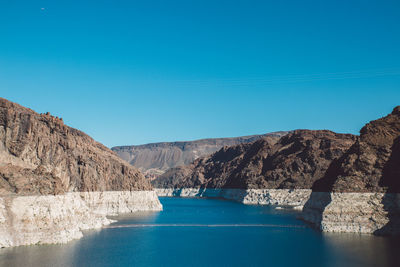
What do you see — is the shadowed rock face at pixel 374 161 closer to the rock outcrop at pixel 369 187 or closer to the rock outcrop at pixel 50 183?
the rock outcrop at pixel 369 187

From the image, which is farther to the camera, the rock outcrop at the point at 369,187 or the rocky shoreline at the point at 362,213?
the rock outcrop at the point at 369,187

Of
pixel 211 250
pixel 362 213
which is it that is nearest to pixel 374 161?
pixel 362 213

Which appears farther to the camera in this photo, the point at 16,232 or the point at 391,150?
the point at 391,150

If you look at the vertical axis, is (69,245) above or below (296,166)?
below

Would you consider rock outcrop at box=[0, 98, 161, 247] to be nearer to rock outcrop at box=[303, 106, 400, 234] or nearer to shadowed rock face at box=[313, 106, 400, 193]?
rock outcrop at box=[303, 106, 400, 234]

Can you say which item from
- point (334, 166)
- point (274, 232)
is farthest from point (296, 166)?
point (274, 232)

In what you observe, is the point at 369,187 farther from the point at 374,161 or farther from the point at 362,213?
the point at 374,161

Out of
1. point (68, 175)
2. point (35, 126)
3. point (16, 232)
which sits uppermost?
point (35, 126)

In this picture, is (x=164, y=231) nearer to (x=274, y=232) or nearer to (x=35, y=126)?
(x=274, y=232)

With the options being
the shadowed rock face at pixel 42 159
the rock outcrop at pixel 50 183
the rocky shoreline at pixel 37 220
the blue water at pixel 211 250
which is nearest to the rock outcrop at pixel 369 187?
the blue water at pixel 211 250
